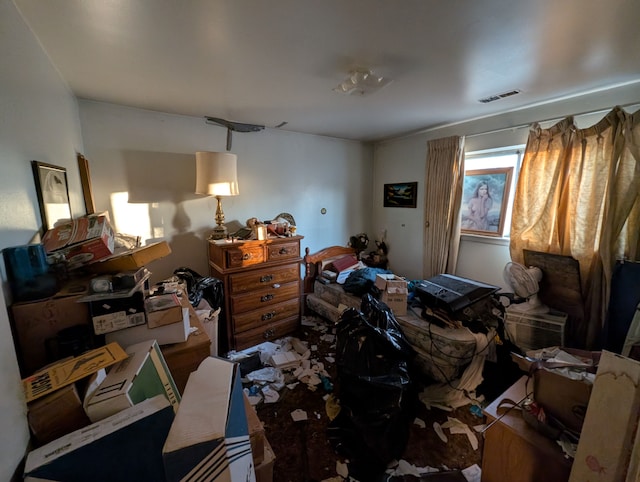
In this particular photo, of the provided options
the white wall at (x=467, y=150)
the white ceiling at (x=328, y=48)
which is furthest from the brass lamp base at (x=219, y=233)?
the white wall at (x=467, y=150)

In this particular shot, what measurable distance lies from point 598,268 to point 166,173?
369cm

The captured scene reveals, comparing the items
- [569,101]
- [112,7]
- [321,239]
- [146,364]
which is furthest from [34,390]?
[569,101]

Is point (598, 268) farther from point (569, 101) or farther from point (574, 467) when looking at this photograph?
point (574, 467)

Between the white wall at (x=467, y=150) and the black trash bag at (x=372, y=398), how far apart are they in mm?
1568

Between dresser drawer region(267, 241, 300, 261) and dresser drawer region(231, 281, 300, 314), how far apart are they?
0.31 m

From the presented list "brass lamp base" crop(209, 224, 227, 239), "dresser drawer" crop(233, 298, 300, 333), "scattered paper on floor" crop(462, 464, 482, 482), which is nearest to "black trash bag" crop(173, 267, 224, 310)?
"dresser drawer" crop(233, 298, 300, 333)

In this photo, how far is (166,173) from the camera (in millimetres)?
2383

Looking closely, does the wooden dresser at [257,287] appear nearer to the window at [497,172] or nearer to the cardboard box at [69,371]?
the cardboard box at [69,371]

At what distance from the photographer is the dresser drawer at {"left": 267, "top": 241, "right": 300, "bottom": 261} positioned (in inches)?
101

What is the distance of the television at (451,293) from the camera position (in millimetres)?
2023

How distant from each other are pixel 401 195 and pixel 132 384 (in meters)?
3.29

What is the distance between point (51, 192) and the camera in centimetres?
119

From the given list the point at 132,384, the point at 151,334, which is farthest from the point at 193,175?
the point at 132,384

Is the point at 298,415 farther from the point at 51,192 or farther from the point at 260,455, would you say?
the point at 51,192
